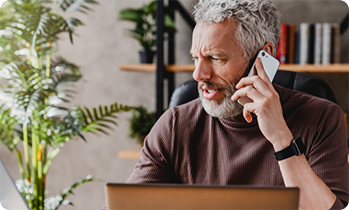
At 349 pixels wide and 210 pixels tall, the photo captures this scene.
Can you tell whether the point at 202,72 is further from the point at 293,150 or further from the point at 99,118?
the point at 99,118

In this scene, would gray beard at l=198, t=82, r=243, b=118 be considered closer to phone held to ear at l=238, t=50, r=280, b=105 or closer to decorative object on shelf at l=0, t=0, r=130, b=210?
phone held to ear at l=238, t=50, r=280, b=105

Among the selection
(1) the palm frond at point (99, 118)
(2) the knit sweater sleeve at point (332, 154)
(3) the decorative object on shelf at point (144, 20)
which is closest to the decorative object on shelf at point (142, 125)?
(1) the palm frond at point (99, 118)

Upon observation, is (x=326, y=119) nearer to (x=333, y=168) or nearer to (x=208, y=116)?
(x=333, y=168)

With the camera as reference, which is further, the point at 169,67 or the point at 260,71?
the point at 169,67

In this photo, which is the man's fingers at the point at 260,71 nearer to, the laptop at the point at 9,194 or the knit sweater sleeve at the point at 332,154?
the knit sweater sleeve at the point at 332,154

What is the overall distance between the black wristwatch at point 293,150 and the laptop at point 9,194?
614 millimetres

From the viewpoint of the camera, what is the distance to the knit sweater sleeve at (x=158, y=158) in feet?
3.30

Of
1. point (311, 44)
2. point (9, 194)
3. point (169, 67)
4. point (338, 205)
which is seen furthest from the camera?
point (169, 67)

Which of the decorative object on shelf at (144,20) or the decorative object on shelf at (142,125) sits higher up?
the decorative object on shelf at (144,20)

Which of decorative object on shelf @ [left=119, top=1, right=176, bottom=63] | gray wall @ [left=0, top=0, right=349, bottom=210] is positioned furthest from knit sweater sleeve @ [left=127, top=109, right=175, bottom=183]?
gray wall @ [left=0, top=0, right=349, bottom=210]

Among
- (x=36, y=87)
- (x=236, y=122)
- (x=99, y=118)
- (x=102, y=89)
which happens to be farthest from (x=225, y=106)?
(x=102, y=89)

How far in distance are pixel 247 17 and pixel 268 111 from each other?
1.02 feet

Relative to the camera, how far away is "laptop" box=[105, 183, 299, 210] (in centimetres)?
49

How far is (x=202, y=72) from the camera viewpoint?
994mm
